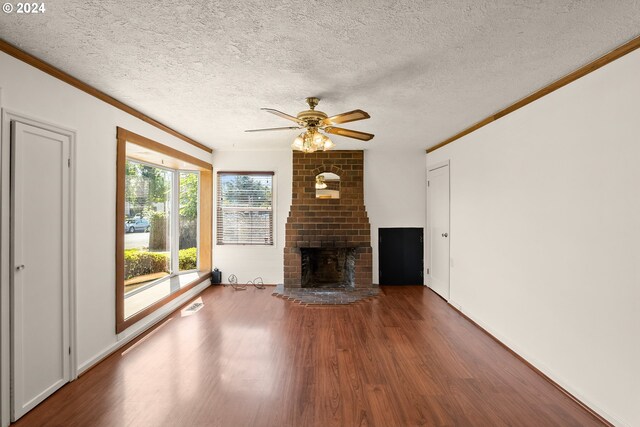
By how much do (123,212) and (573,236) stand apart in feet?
13.2

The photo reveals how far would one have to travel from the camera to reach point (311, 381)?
2.45 meters

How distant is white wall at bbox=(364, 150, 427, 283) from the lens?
18.1ft

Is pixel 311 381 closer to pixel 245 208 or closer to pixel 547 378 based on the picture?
pixel 547 378

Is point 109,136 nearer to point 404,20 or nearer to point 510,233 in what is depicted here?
point 404,20

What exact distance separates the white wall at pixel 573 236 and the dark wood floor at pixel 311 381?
30cm

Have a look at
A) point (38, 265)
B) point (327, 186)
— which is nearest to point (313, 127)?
point (38, 265)

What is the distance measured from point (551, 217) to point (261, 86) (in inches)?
105

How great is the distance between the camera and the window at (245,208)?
18.2 ft

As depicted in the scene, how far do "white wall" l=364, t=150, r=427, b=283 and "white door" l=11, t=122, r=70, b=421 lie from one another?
4.28m

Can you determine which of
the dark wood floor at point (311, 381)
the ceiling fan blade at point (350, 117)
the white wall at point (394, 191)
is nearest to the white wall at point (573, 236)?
the dark wood floor at point (311, 381)

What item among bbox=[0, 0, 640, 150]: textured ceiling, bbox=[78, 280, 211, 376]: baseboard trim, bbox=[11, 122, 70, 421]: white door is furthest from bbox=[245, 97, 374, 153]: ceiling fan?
bbox=[78, 280, 211, 376]: baseboard trim

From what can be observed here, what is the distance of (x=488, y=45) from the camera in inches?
76.7

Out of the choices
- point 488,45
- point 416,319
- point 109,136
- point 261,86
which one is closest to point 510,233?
point 416,319

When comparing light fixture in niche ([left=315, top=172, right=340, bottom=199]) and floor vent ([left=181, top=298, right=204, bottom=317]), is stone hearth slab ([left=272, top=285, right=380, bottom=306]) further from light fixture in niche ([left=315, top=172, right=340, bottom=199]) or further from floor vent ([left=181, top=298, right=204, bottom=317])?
light fixture in niche ([left=315, top=172, right=340, bottom=199])
